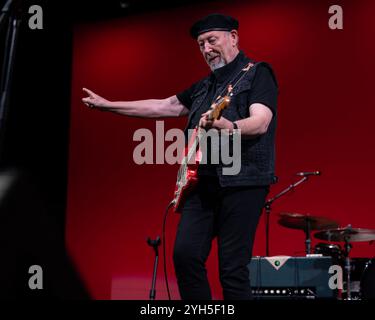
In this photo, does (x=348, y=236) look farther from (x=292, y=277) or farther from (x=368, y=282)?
(x=292, y=277)

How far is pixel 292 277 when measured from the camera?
4.23m

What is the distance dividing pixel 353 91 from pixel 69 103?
3.02 m

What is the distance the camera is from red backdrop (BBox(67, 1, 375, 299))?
5141 millimetres

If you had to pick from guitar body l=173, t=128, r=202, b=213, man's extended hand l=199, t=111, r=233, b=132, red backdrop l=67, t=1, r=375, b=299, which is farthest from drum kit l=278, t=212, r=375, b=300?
man's extended hand l=199, t=111, r=233, b=132

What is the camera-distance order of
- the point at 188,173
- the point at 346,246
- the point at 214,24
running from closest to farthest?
the point at 188,173 < the point at 214,24 < the point at 346,246

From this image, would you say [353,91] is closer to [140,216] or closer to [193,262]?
[140,216]

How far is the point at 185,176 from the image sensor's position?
2.37 m

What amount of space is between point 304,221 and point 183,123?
1727mm

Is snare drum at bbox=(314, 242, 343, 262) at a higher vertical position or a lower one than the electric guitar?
lower

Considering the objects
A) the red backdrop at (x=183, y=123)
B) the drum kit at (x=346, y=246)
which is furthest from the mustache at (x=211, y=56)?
the red backdrop at (x=183, y=123)

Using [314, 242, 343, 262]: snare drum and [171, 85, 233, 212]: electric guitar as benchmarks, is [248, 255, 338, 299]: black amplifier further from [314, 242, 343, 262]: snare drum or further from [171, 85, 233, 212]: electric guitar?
[171, 85, 233, 212]: electric guitar

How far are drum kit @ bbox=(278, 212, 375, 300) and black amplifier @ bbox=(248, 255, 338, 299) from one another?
10.2 inches

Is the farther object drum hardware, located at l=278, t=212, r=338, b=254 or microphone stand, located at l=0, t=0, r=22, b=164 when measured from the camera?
drum hardware, located at l=278, t=212, r=338, b=254

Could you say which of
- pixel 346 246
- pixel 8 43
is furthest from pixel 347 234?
pixel 8 43
